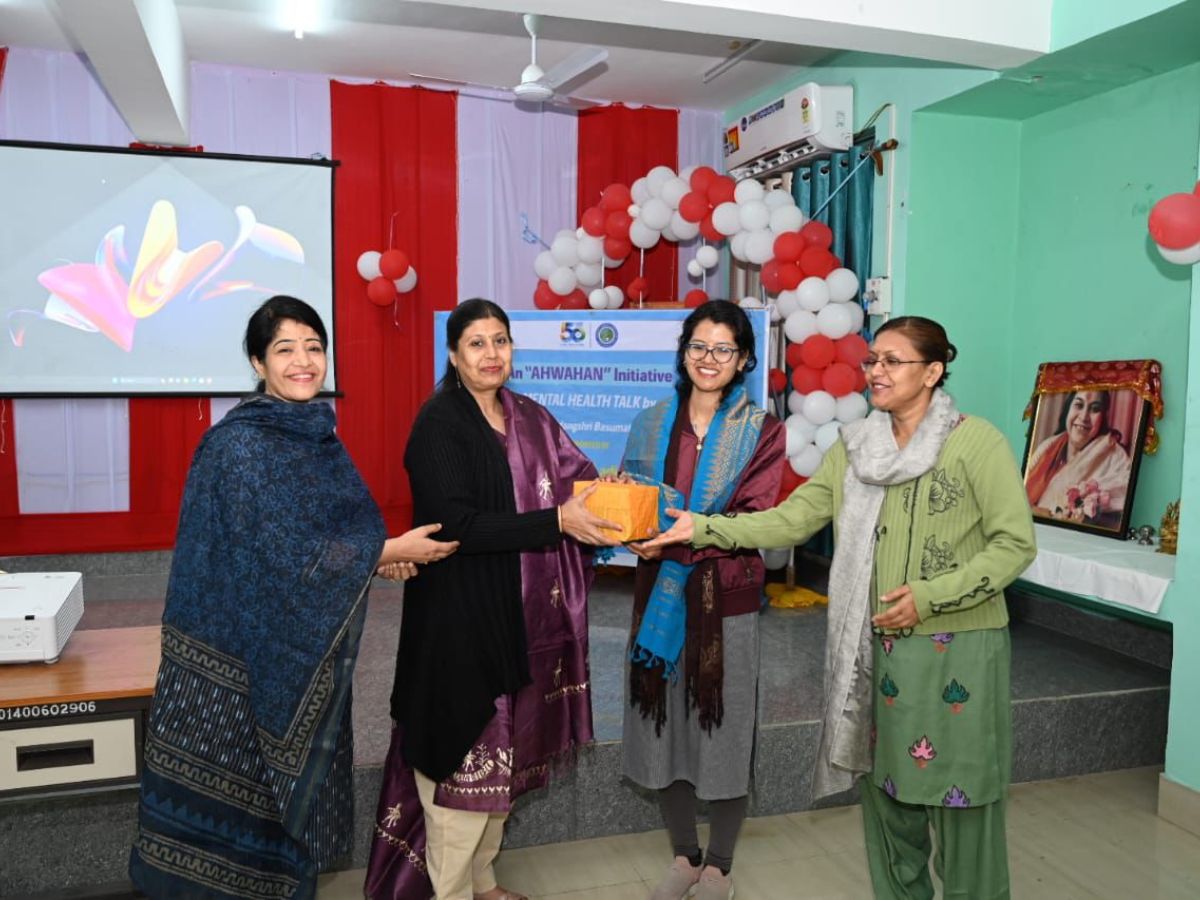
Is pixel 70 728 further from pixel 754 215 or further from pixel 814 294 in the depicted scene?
pixel 754 215

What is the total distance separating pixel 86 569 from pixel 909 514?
4.67 metres

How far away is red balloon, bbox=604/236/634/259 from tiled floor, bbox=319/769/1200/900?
10.6 ft

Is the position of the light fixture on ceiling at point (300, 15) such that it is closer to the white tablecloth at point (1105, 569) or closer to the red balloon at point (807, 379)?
the red balloon at point (807, 379)

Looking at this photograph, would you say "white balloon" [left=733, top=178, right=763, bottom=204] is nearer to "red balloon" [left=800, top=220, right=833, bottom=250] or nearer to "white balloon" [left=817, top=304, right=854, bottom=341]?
"red balloon" [left=800, top=220, right=833, bottom=250]

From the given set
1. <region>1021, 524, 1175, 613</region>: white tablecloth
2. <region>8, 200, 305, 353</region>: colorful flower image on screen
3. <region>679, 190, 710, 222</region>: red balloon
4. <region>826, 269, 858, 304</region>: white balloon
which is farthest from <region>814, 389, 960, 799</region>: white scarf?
<region>8, 200, 305, 353</region>: colorful flower image on screen

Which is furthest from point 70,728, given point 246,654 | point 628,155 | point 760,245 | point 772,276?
point 628,155

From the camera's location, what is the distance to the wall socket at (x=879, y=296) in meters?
4.40

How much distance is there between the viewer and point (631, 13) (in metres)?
2.92

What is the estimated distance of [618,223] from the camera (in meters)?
5.05

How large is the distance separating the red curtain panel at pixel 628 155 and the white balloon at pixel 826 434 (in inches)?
76.9

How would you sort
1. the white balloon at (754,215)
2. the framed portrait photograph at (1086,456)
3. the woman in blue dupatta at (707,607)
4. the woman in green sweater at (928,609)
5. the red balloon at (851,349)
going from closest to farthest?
the woman in green sweater at (928,609)
the woman in blue dupatta at (707,607)
the framed portrait photograph at (1086,456)
the red balloon at (851,349)
the white balloon at (754,215)

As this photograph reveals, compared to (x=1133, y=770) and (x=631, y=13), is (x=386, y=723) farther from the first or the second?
(x=1133, y=770)

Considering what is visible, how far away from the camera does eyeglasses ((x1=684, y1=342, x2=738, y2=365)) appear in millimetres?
2156

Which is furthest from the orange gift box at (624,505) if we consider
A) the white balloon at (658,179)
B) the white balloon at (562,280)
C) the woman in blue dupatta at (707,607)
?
the white balloon at (562,280)
